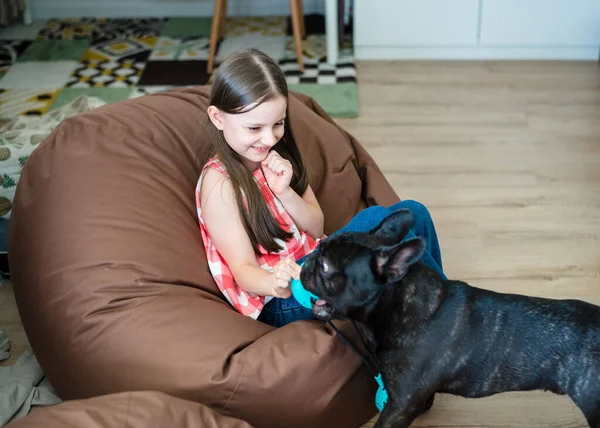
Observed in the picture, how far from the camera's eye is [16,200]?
77.7 inches

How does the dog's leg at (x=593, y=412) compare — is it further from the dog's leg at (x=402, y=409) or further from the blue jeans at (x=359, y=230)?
the blue jeans at (x=359, y=230)

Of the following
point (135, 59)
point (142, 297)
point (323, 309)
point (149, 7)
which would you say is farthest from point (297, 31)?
point (323, 309)

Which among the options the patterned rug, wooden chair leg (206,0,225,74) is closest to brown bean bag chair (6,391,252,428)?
the patterned rug

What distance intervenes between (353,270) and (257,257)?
1.58ft

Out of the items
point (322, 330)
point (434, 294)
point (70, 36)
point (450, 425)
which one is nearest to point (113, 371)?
point (322, 330)

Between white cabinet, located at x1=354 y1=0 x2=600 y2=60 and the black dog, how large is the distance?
255 cm

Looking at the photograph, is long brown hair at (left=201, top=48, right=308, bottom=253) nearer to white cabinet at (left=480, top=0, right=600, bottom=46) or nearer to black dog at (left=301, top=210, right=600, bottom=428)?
black dog at (left=301, top=210, right=600, bottom=428)

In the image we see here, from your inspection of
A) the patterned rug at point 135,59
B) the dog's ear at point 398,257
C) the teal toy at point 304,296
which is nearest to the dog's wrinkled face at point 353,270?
the dog's ear at point 398,257

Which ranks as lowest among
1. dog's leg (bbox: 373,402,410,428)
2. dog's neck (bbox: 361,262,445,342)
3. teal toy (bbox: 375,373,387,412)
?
teal toy (bbox: 375,373,387,412)

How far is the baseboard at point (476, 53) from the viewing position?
3918 mm

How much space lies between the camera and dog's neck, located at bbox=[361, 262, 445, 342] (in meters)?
1.52

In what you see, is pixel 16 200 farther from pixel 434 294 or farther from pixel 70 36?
pixel 70 36

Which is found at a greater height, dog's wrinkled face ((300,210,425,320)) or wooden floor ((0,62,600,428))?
dog's wrinkled face ((300,210,425,320))

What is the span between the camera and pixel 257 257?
1.89 m
